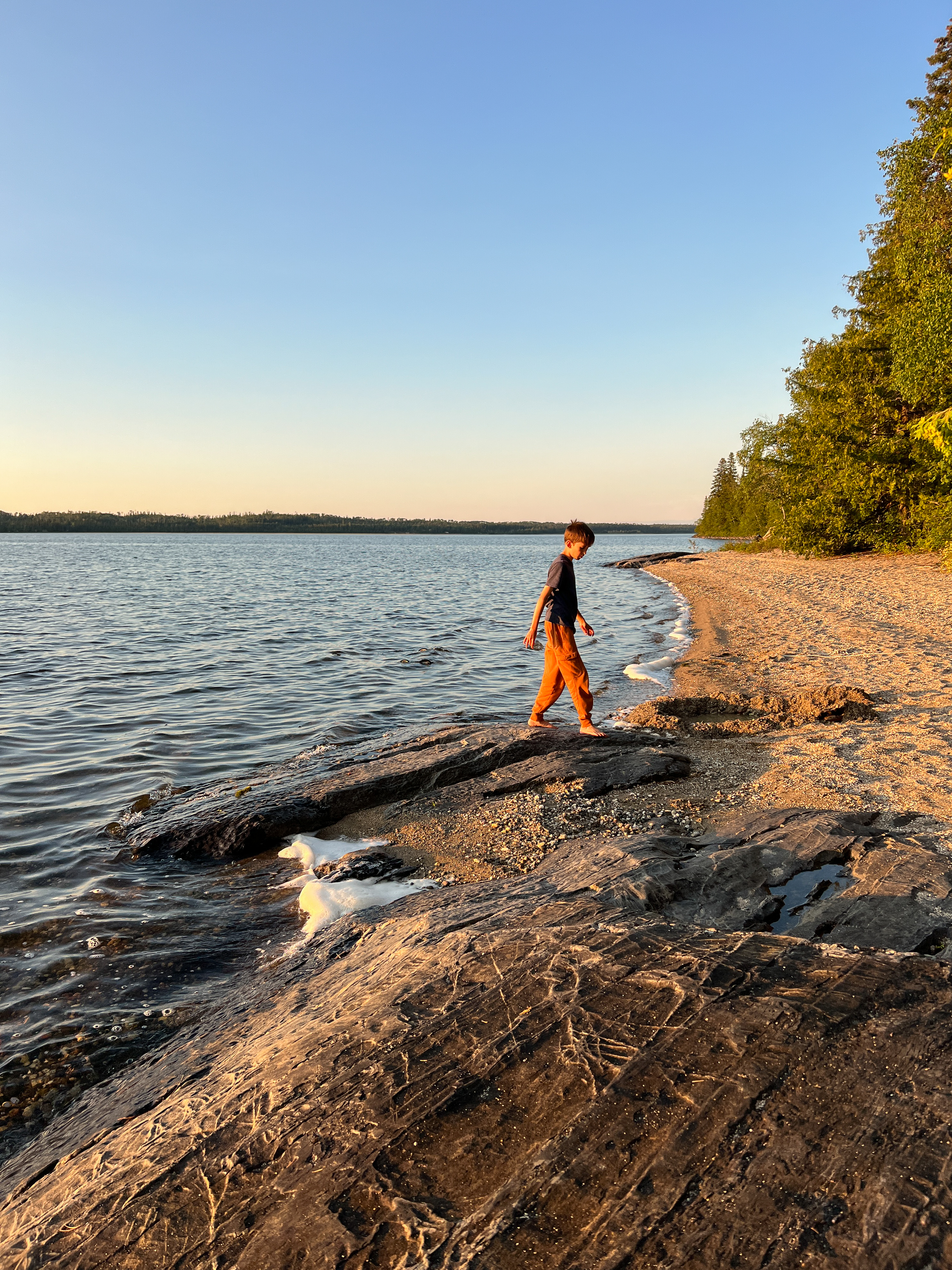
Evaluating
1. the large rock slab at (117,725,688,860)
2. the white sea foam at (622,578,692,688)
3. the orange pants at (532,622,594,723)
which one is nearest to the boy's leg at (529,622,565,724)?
the orange pants at (532,622,594,723)

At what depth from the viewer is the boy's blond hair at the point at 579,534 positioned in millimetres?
8250

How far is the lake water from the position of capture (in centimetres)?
420

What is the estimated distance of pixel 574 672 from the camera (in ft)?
28.5

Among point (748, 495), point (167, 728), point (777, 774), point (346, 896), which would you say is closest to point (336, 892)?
point (346, 896)

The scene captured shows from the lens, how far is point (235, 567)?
2288 inches

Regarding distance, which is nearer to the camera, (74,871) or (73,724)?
(74,871)

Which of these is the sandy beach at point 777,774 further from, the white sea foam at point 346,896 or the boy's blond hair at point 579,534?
the boy's blond hair at point 579,534

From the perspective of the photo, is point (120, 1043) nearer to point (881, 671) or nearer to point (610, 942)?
point (610, 942)

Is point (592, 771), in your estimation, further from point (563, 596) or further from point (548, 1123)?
point (548, 1123)

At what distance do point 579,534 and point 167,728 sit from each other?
6956 mm

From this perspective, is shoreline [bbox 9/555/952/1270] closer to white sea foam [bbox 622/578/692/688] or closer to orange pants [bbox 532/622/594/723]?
orange pants [bbox 532/622/594/723]

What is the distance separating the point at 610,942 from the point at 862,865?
2631 mm

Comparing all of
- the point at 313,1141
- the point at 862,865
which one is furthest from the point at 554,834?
the point at 313,1141

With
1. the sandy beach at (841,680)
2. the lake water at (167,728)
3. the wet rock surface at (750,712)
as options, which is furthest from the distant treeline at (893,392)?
the wet rock surface at (750,712)
